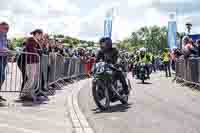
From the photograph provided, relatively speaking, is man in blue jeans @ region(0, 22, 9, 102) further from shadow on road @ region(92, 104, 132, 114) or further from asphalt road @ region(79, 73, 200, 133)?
shadow on road @ region(92, 104, 132, 114)

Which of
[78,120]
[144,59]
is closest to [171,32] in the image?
[144,59]

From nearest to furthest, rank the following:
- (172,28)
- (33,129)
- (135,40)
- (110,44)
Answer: (33,129) < (110,44) < (172,28) < (135,40)

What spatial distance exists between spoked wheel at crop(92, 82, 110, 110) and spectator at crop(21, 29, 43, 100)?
A: 6.94 feet

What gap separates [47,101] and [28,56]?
1426mm

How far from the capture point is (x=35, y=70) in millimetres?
11875

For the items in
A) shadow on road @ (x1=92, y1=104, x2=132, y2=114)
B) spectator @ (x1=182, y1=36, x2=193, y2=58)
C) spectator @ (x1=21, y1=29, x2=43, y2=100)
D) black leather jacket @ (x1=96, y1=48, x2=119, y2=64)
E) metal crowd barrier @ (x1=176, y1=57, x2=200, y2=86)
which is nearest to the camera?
shadow on road @ (x1=92, y1=104, x2=132, y2=114)

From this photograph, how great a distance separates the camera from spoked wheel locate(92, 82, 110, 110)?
10.6 meters

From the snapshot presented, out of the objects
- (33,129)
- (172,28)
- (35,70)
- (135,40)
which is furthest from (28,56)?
(135,40)

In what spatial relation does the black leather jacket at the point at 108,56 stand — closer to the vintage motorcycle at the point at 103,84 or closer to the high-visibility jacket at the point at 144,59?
the vintage motorcycle at the point at 103,84

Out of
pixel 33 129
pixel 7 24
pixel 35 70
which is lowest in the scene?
pixel 33 129

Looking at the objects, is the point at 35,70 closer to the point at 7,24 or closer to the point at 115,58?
the point at 7,24

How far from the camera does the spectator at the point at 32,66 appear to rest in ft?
38.4

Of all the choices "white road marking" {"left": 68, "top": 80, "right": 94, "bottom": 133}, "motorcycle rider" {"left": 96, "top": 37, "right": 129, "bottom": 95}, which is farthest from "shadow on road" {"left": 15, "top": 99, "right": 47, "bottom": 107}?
"motorcycle rider" {"left": 96, "top": 37, "right": 129, "bottom": 95}

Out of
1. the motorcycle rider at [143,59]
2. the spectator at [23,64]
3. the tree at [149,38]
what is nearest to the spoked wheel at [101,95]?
the spectator at [23,64]
